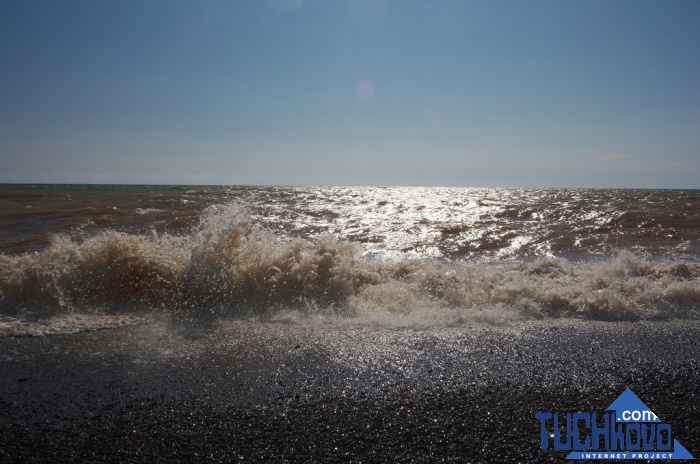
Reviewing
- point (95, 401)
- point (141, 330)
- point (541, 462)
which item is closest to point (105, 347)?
point (141, 330)

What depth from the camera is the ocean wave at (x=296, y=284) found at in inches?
194

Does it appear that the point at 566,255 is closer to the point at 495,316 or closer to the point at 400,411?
the point at 495,316

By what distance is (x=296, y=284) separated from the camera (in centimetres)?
569

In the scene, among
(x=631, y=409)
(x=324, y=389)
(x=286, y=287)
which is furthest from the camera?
(x=286, y=287)

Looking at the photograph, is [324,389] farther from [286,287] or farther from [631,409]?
[286,287]

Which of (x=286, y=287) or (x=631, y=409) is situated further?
(x=286, y=287)

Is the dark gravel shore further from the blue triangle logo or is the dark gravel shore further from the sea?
the sea

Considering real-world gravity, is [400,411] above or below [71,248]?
below

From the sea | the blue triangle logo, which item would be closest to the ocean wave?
the sea

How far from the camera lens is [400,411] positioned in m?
2.71

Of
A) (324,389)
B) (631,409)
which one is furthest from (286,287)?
(631,409)

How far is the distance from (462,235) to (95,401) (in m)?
10.3

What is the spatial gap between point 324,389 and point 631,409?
206 cm

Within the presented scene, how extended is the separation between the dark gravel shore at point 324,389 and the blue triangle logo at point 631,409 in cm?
5
